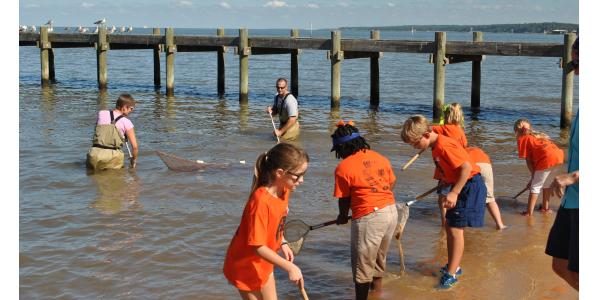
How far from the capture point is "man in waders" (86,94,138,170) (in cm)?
998

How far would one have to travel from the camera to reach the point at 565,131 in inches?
640

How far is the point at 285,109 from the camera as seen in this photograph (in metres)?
13.1

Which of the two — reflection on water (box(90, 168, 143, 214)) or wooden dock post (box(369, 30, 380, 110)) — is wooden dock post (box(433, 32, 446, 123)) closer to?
wooden dock post (box(369, 30, 380, 110))

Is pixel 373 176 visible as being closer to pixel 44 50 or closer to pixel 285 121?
pixel 285 121

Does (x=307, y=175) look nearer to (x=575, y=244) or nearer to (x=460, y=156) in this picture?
(x=460, y=156)

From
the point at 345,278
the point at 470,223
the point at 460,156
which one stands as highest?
the point at 460,156

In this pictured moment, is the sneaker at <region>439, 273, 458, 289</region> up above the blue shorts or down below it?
below

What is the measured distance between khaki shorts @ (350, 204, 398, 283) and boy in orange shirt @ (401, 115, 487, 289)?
0.54 meters

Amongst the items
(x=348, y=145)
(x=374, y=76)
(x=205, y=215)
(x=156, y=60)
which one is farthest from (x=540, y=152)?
(x=156, y=60)

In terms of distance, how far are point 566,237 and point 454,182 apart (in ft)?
6.05

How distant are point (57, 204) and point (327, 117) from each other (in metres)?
10.6

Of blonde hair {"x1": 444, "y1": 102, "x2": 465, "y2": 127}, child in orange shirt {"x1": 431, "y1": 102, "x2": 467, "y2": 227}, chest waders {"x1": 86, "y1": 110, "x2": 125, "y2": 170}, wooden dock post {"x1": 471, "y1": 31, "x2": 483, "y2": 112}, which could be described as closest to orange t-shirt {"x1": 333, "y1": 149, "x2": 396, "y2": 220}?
child in orange shirt {"x1": 431, "y1": 102, "x2": 467, "y2": 227}

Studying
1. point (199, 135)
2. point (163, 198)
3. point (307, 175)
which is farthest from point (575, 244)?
point (199, 135)

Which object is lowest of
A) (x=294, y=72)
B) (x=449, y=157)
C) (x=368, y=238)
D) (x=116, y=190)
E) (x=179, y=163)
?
(x=116, y=190)
